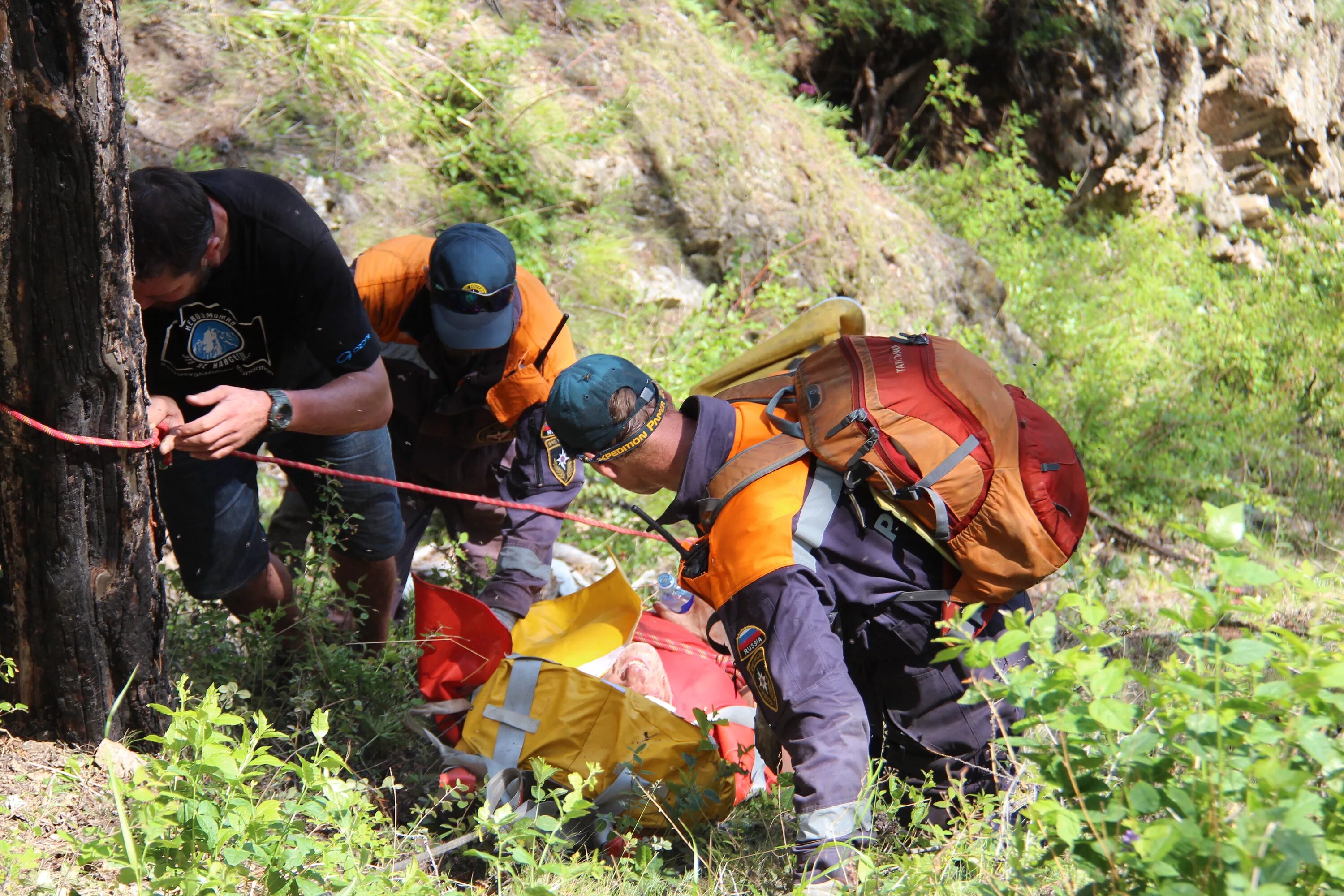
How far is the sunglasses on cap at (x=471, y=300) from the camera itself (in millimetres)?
3439

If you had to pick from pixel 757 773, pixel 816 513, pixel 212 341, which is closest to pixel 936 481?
pixel 816 513

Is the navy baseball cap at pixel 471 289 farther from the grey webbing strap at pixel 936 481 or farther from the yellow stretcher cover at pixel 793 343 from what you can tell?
the grey webbing strap at pixel 936 481

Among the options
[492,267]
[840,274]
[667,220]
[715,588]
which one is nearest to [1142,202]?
[840,274]

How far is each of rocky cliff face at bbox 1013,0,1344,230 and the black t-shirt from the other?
935 cm

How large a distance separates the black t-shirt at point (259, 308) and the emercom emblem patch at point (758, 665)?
58.5 inches

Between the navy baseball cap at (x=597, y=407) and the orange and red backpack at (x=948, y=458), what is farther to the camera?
the navy baseball cap at (x=597, y=407)

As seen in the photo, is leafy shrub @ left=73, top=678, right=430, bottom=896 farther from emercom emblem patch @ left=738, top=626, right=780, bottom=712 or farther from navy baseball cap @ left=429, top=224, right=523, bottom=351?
navy baseball cap @ left=429, top=224, right=523, bottom=351

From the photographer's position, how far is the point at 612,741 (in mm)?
2680

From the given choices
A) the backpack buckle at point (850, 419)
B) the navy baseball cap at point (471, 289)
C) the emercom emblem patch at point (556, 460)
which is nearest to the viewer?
the backpack buckle at point (850, 419)

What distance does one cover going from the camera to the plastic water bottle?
379 cm

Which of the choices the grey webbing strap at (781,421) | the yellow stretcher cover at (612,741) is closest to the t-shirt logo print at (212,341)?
the yellow stretcher cover at (612,741)

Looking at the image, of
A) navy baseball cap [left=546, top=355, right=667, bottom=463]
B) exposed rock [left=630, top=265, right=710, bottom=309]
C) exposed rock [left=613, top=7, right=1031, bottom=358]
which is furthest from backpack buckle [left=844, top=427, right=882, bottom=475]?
exposed rock [left=613, top=7, right=1031, bottom=358]

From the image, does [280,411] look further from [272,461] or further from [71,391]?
[71,391]

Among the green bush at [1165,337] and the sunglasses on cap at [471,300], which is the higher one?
the sunglasses on cap at [471,300]
